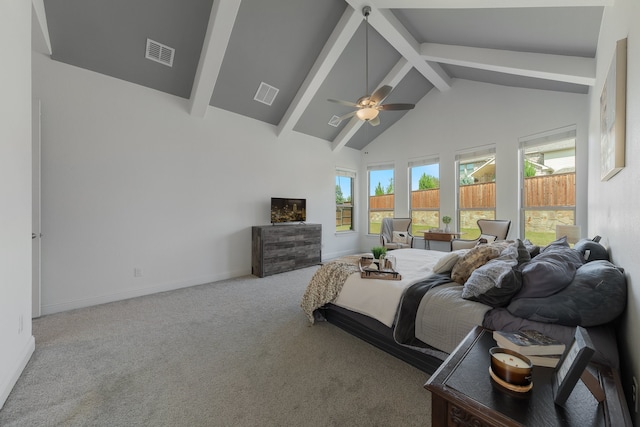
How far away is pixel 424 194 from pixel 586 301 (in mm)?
4943

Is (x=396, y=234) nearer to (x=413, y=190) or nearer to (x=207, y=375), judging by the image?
(x=413, y=190)

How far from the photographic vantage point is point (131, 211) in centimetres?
356

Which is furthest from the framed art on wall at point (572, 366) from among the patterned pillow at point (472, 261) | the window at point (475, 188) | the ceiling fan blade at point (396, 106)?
the window at point (475, 188)

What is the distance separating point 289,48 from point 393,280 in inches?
146

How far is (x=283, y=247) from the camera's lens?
486 cm

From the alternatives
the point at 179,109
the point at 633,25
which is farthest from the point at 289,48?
the point at 633,25

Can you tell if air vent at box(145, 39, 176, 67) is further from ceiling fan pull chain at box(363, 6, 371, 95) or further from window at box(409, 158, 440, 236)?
window at box(409, 158, 440, 236)

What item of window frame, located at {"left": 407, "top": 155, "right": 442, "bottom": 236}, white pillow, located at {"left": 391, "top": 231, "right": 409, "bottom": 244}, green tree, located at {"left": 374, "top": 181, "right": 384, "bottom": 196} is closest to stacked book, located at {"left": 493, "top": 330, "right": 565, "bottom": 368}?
white pillow, located at {"left": 391, "top": 231, "right": 409, "bottom": 244}

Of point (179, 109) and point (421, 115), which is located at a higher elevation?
point (421, 115)

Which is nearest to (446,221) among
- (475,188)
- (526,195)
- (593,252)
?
(475,188)

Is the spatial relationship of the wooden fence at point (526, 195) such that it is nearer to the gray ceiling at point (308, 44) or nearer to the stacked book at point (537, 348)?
the gray ceiling at point (308, 44)

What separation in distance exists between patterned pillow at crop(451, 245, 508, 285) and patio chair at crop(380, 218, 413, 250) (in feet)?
10.4

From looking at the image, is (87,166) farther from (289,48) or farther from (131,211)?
(289,48)

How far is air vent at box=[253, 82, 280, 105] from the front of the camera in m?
4.34
